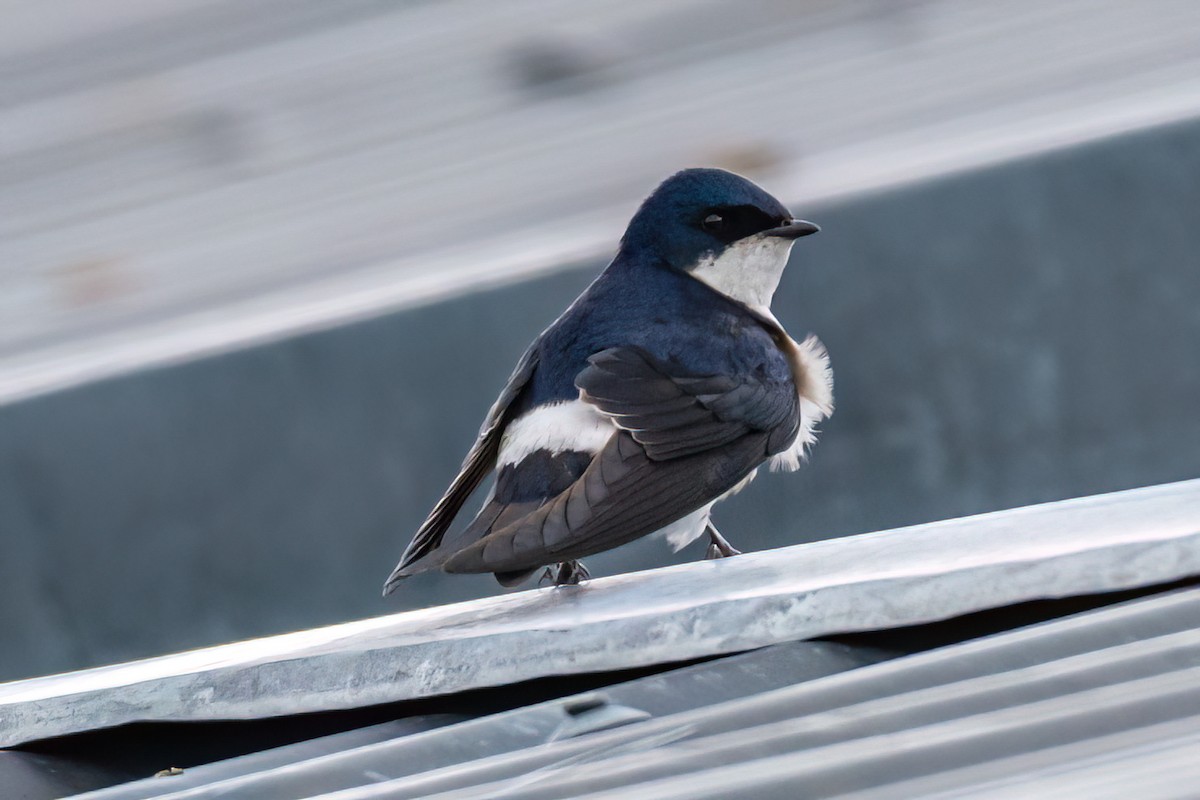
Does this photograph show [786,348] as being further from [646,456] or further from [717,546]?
[646,456]

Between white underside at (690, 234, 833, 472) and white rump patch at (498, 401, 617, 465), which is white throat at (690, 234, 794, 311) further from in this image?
white rump patch at (498, 401, 617, 465)

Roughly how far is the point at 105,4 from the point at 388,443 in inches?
94.0

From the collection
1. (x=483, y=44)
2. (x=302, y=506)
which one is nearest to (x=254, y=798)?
(x=302, y=506)

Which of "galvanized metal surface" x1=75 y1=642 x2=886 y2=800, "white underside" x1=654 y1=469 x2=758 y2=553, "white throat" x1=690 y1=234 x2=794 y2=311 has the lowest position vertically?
"white underside" x1=654 y1=469 x2=758 y2=553

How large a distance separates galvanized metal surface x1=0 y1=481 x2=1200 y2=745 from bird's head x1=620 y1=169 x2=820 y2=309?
97cm

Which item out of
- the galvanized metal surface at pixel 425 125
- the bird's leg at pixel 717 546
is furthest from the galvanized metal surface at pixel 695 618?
the galvanized metal surface at pixel 425 125

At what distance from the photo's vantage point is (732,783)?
89 centimetres

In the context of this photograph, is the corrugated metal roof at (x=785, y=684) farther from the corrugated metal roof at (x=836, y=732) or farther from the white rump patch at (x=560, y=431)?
the white rump patch at (x=560, y=431)

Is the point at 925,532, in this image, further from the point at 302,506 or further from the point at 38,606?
the point at 38,606

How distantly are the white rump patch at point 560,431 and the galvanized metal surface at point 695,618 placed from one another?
1.84 ft

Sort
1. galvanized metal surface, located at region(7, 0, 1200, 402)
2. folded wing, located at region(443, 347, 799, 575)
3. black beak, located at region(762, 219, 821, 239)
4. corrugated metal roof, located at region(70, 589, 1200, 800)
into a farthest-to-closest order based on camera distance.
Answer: galvanized metal surface, located at region(7, 0, 1200, 402) → black beak, located at region(762, 219, 821, 239) → folded wing, located at region(443, 347, 799, 575) → corrugated metal roof, located at region(70, 589, 1200, 800)

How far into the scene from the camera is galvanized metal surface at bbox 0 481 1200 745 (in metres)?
1.07

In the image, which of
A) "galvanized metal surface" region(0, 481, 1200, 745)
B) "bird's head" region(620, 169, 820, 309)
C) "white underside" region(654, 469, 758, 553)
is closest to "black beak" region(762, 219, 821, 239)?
"bird's head" region(620, 169, 820, 309)

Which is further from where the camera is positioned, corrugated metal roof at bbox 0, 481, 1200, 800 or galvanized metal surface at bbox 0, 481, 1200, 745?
galvanized metal surface at bbox 0, 481, 1200, 745
